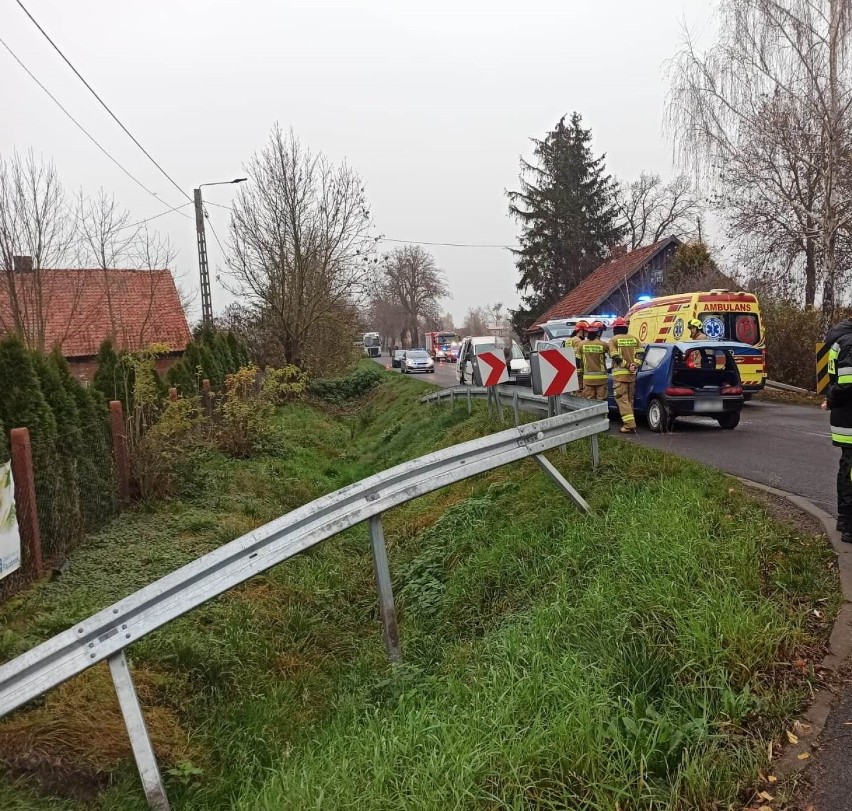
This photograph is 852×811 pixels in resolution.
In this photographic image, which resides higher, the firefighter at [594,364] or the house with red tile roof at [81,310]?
the house with red tile roof at [81,310]

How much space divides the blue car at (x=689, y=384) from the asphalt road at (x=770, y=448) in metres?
0.37

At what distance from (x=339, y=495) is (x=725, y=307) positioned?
46.2 ft

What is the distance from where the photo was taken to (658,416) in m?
10.8

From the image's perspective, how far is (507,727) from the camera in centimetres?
304

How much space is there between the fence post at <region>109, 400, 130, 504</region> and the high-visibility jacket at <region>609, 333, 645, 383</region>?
6.74 metres

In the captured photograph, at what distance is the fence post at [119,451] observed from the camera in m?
8.13

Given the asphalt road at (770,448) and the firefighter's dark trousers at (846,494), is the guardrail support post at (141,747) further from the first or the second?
the asphalt road at (770,448)

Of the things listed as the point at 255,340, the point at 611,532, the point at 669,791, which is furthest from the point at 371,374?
the point at 669,791

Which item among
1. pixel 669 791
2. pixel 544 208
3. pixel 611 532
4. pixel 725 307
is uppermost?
pixel 544 208

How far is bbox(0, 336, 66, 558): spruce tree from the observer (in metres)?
6.22

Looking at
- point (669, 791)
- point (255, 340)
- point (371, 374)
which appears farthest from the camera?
point (371, 374)

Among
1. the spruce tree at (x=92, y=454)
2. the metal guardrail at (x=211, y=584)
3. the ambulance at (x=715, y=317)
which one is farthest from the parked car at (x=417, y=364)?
the metal guardrail at (x=211, y=584)

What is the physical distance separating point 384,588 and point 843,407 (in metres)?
3.27

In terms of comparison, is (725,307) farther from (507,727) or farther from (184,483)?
(507,727)
